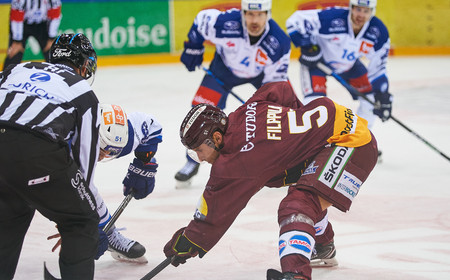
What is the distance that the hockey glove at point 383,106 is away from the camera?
5094 mm

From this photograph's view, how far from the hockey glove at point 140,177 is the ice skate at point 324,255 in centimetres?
77

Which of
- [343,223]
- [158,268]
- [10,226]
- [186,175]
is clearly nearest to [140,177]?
[158,268]

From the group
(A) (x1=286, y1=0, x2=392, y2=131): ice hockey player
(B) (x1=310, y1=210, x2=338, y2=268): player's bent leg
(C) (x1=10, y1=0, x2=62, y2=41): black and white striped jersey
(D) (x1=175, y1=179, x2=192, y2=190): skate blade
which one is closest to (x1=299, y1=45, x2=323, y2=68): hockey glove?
(A) (x1=286, y1=0, x2=392, y2=131): ice hockey player

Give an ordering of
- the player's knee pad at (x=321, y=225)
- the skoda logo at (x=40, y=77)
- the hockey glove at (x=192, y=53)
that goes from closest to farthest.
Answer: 1. the skoda logo at (x=40, y=77)
2. the player's knee pad at (x=321, y=225)
3. the hockey glove at (x=192, y=53)

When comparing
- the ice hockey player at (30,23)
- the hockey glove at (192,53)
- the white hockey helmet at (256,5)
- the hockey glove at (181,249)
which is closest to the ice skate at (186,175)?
the hockey glove at (192,53)

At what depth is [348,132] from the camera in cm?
275

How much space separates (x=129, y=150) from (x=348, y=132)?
87 centimetres

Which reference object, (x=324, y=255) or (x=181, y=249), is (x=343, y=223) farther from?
(x=181, y=249)

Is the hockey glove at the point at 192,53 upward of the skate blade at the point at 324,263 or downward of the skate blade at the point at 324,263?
upward

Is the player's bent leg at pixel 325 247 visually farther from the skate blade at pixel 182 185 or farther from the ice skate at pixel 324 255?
the skate blade at pixel 182 185

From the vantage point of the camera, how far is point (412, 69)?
9.13 meters

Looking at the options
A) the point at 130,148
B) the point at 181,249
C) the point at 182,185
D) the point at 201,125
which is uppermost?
the point at 201,125

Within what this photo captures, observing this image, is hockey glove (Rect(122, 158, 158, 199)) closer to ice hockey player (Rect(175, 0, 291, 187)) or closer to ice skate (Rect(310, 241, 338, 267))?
ice skate (Rect(310, 241, 338, 267))

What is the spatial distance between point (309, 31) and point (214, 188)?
2.75 metres
